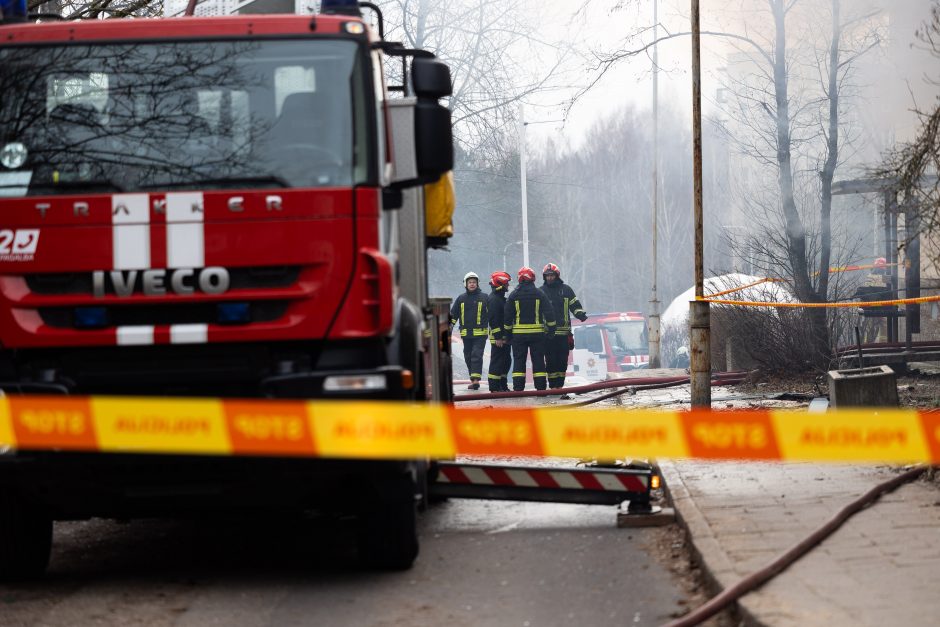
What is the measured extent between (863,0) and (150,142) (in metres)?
14.0

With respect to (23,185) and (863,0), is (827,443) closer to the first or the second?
(23,185)

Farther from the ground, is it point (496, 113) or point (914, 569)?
point (496, 113)

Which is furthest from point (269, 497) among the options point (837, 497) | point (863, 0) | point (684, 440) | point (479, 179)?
point (479, 179)

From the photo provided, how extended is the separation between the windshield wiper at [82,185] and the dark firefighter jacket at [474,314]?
14.5 meters

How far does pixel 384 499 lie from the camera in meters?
6.41

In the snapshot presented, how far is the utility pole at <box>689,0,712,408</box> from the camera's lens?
12875 millimetres

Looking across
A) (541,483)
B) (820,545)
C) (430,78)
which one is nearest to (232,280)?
(430,78)

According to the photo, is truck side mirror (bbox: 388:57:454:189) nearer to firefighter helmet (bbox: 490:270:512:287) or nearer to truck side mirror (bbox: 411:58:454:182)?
truck side mirror (bbox: 411:58:454:182)

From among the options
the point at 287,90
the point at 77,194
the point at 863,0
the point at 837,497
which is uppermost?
the point at 863,0

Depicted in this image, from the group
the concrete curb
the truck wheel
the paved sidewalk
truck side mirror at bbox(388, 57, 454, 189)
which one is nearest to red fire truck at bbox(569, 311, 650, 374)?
the paved sidewalk

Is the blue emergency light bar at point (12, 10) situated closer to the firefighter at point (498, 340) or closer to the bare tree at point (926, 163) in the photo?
the bare tree at point (926, 163)

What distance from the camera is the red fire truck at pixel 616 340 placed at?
3409 cm

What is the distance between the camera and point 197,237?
6.13m

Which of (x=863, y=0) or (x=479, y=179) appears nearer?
(x=863, y=0)
